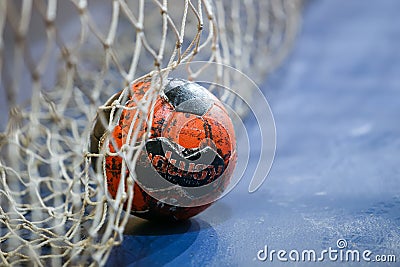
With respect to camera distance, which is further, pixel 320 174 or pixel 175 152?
pixel 320 174

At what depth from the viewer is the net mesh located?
40.5 inches

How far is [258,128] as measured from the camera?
82.5 inches

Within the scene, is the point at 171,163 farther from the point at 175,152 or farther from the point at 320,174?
the point at 320,174

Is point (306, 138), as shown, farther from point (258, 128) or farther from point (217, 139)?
point (217, 139)

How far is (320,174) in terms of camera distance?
1648mm

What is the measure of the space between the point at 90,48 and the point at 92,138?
1.68 meters

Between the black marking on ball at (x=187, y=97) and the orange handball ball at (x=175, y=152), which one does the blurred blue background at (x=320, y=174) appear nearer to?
the orange handball ball at (x=175, y=152)

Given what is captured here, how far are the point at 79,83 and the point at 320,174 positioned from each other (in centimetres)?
86

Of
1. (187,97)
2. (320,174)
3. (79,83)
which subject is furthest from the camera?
(320,174)

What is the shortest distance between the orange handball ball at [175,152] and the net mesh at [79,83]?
0.12ft

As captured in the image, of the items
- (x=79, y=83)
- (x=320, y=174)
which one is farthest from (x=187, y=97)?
(x=320, y=174)

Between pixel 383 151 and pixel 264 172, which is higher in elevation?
pixel 383 151

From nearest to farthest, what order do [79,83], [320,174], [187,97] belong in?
[79,83] → [187,97] → [320,174]

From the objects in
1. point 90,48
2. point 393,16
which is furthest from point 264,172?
point 393,16
